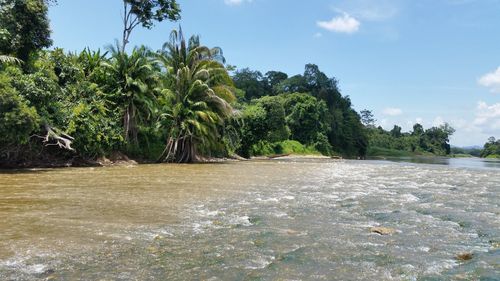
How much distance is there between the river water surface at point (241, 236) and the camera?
405 cm

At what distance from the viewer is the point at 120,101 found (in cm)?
2511

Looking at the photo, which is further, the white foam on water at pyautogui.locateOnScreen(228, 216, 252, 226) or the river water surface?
the white foam on water at pyautogui.locateOnScreen(228, 216, 252, 226)

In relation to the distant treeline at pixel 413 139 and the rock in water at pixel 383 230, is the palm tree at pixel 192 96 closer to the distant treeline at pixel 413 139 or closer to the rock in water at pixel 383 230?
the rock in water at pixel 383 230

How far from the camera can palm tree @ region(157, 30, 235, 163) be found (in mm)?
25609

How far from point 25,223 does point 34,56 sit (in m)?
17.6

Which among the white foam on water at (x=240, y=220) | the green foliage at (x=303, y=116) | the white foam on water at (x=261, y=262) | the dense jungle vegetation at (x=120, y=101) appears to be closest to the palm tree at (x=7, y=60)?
the dense jungle vegetation at (x=120, y=101)

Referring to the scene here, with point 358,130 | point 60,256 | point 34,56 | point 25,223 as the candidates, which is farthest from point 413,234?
point 358,130

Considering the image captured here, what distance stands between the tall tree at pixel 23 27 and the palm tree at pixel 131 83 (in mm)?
4813

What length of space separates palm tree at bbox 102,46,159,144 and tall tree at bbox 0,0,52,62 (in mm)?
4813

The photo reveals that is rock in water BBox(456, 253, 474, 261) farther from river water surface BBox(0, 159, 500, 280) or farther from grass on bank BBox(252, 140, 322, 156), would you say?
grass on bank BBox(252, 140, 322, 156)

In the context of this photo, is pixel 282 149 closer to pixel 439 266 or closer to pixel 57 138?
pixel 57 138

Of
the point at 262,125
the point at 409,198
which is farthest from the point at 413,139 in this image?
the point at 409,198

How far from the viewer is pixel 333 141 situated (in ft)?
227

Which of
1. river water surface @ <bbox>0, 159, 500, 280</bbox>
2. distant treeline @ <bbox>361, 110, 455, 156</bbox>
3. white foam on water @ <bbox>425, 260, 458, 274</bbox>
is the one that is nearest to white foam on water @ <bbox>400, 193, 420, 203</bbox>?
river water surface @ <bbox>0, 159, 500, 280</bbox>
